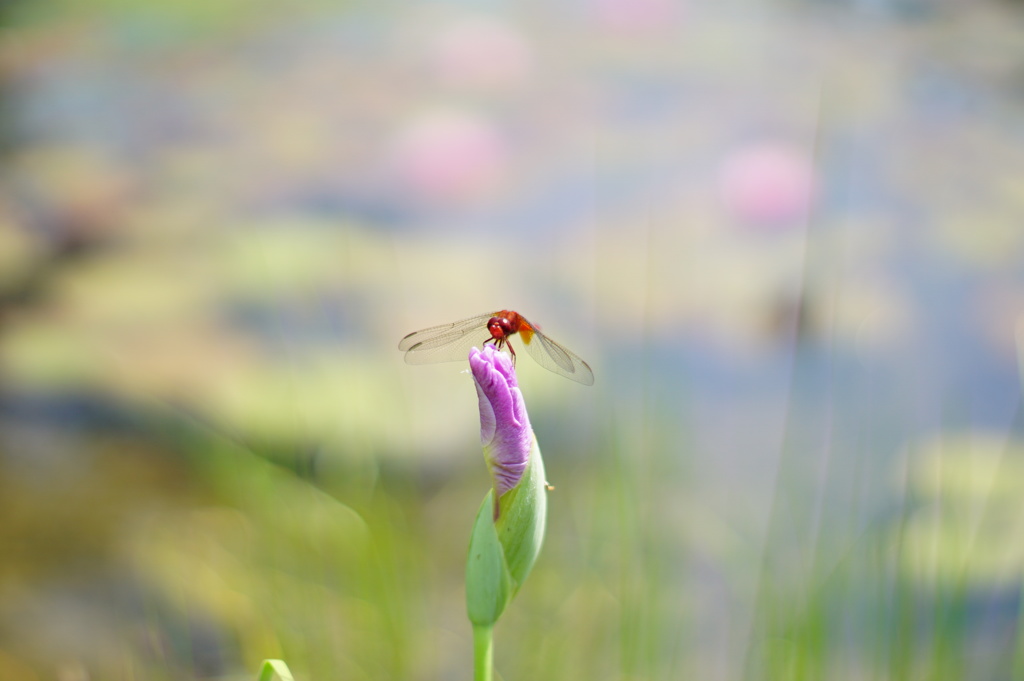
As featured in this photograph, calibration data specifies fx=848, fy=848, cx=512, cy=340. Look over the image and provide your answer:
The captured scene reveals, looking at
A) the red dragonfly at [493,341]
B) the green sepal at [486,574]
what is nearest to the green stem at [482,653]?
the green sepal at [486,574]

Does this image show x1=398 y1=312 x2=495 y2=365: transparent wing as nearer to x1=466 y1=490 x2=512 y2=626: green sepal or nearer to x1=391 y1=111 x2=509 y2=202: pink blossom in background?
x1=466 y1=490 x2=512 y2=626: green sepal

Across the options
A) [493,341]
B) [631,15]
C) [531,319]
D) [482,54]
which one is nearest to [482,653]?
[493,341]

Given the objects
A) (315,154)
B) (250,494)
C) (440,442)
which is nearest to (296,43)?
(315,154)

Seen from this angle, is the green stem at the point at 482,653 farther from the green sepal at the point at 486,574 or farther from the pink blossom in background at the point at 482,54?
the pink blossom in background at the point at 482,54

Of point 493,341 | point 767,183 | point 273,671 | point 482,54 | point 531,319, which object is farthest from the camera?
point 482,54

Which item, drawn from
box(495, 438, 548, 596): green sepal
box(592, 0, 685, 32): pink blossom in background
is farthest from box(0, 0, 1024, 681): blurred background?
box(495, 438, 548, 596): green sepal

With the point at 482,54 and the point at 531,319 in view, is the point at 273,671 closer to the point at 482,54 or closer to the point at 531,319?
the point at 531,319

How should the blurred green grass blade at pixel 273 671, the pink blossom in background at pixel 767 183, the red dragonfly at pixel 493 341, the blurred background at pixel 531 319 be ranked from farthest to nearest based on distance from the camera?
the pink blossom in background at pixel 767 183 → the blurred background at pixel 531 319 → the red dragonfly at pixel 493 341 → the blurred green grass blade at pixel 273 671
